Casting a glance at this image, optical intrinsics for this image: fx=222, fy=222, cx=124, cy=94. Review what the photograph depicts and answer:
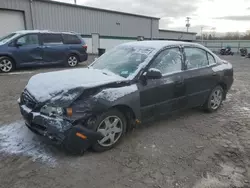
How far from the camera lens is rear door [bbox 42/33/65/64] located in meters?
10.3

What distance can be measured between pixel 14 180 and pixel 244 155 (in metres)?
3.18

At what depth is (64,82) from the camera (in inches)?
129

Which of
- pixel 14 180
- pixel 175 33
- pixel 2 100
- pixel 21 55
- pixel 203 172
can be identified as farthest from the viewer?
pixel 175 33

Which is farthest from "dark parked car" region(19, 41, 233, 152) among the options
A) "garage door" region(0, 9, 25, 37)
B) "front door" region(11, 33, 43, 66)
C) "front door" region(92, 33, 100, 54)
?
"front door" region(92, 33, 100, 54)

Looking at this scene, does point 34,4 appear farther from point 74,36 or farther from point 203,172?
point 203,172

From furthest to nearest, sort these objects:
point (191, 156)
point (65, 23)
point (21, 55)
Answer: point (65, 23) → point (21, 55) → point (191, 156)

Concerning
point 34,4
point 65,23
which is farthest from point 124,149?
point 65,23

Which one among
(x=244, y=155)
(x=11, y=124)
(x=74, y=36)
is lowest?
(x=244, y=155)

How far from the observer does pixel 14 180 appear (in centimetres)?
259

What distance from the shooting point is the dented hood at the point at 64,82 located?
3.05m

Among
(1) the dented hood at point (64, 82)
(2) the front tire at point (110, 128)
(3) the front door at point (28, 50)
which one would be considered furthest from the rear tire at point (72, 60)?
(2) the front tire at point (110, 128)

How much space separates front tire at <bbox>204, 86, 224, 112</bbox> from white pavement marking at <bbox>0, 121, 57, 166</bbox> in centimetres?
352

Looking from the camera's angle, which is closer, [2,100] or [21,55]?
[2,100]

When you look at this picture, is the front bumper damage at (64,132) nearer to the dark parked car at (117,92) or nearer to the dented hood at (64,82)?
the dark parked car at (117,92)
